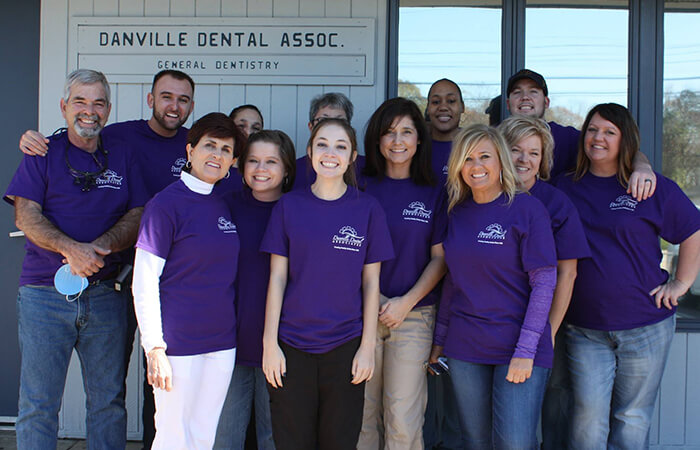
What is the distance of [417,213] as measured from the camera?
2584 millimetres

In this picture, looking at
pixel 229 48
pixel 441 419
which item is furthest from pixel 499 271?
pixel 229 48

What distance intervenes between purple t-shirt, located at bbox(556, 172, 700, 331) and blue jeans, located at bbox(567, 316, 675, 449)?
7cm

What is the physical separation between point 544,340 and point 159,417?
152 cm

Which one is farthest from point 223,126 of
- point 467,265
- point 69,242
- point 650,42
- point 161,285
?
point 650,42

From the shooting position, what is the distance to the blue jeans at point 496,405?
2256mm

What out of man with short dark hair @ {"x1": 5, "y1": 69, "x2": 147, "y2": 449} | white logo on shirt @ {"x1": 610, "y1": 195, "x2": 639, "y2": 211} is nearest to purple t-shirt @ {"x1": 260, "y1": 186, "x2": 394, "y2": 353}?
man with short dark hair @ {"x1": 5, "y1": 69, "x2": 147, "y2": 449}

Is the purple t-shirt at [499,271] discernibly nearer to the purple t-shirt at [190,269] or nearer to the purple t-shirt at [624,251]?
the purple t-shirt at [624,251]

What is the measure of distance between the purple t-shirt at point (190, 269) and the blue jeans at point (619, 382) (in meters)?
1.60

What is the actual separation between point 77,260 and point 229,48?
1.76 metres

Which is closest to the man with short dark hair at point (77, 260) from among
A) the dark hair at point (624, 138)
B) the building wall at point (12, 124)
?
the building wall at point (12, 124)

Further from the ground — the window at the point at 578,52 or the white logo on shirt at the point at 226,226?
the window at the point at 578,52

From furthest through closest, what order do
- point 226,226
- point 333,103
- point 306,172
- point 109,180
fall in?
point 333,103 → point 306,172 → point 109,180 → point 226,226

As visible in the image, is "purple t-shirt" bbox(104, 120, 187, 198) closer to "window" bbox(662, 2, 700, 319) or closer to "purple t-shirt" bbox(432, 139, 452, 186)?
"purple t-shirt" bbox(432, 139, 452, 186)

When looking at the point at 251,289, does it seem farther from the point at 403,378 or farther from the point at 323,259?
the point at 403,378
